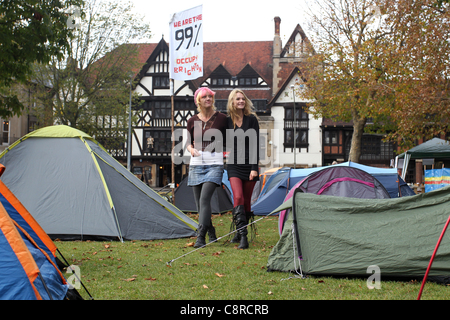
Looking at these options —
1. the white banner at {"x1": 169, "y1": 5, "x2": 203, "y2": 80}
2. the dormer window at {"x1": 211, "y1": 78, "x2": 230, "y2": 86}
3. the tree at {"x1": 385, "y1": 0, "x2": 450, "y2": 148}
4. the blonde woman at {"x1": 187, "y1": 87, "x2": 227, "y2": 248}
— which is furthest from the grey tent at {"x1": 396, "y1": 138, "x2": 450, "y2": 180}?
the dormer window at {"x1": 211, "y1": 78, "x2": 230, "y2": 86}

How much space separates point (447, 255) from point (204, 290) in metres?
2.05

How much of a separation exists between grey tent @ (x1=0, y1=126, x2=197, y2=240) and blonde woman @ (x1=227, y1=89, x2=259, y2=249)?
152 centimetres

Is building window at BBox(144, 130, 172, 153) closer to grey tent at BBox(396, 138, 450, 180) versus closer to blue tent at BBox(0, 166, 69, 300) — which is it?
grey tent at BBox(396, 138, 450, 180)

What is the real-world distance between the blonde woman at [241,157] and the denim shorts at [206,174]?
14 cm

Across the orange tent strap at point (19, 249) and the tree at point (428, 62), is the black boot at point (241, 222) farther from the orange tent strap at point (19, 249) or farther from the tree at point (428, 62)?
the tree at point (428, 62)

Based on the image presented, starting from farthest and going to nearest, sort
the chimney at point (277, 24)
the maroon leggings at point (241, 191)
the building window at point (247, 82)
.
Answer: the chimney at point (277, 24) → the building window at point (247, 82) → the maroon leggings at point (241, 191)

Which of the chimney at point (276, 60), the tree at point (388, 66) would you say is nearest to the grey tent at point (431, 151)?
the tree at point (388, 66)

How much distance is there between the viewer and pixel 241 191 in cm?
516

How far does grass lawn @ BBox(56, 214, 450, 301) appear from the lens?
10.2 ft

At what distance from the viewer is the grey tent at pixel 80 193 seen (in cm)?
605

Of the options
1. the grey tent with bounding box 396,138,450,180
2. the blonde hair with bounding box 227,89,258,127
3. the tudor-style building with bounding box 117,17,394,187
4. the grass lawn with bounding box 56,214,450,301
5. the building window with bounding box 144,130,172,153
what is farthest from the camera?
the building window with bounding box 144,130,172,153

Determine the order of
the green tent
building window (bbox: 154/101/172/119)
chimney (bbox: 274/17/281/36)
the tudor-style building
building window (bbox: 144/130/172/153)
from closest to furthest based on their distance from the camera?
the green tent, the tudor-style building, building window (bbox: 154/101/172/119), building window (bbox: 144/130/172/153), chimney (bbox: 274/17/281/36)

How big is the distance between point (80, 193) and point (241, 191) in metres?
2.54

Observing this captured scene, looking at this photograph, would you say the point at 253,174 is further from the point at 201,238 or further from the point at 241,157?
the point at 201,238
